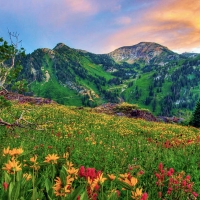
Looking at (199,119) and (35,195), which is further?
(199,119)

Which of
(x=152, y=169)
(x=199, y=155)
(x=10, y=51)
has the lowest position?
(x=199, y=155)

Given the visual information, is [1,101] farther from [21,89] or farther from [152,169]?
[152,169]

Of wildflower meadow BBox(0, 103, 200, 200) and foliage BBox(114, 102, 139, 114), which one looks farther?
foliage BBox(114, 102, 139, 114)

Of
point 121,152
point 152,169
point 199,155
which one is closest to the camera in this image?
point 152,169

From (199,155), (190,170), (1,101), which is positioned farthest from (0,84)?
(199,155)

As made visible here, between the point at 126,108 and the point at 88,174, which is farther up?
the point at 88,174

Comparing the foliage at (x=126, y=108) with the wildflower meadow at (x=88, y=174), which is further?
the foliage at (x=126, y=108)

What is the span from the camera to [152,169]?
24.4ft

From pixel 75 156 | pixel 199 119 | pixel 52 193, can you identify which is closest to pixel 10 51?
pixel 75 156

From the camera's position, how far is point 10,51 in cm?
707

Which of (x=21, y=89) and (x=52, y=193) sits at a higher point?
(x=21, y=89)

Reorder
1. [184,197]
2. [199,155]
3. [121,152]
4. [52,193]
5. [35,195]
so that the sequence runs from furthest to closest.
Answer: [199,155] < [121,152] < [184,197] < [52,193] < [35,195]

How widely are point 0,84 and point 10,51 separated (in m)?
1.13

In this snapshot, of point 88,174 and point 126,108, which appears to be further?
point 126,108
